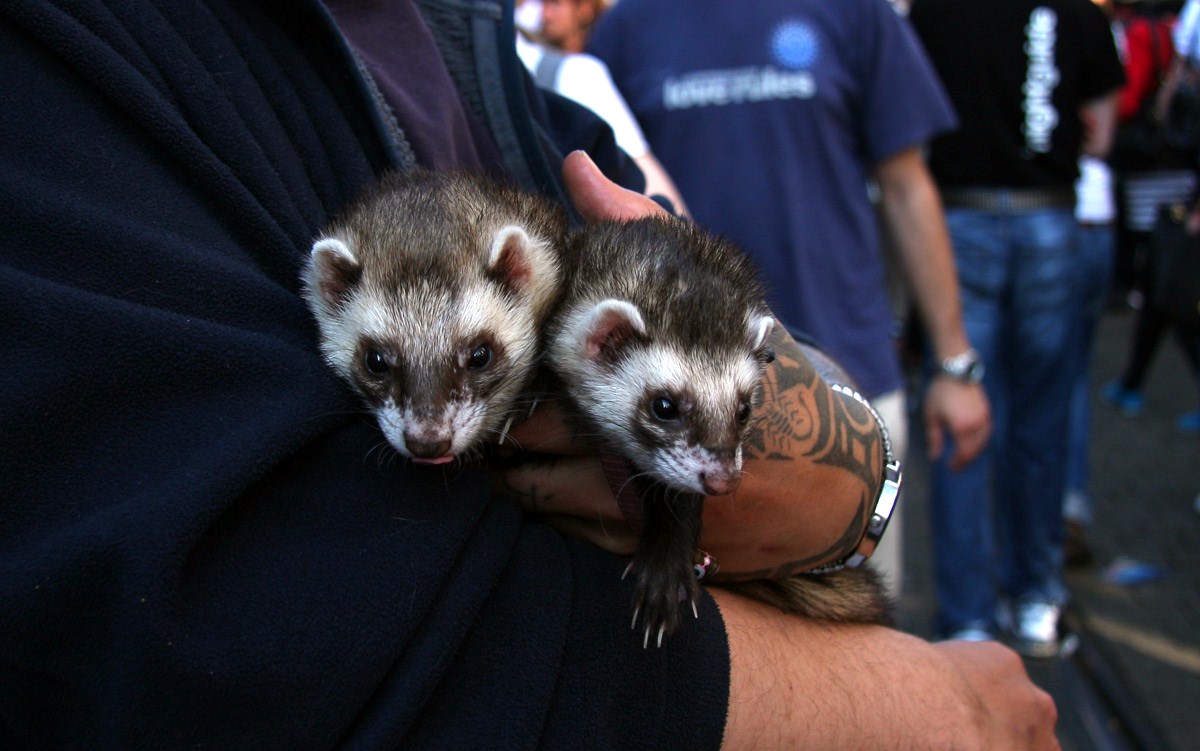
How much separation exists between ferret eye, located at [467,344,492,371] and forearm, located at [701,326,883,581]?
0.51m

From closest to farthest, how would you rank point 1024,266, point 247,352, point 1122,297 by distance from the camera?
1. point 247,352
2. point 1024,266
3. point 1122,297

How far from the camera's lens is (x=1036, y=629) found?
492cm

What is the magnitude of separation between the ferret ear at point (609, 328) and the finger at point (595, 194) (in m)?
0.21

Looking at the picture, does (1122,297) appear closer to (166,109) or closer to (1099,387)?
(1099,387)

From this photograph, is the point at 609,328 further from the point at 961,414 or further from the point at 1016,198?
the point at 1016,198

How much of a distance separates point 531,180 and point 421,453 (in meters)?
0.81

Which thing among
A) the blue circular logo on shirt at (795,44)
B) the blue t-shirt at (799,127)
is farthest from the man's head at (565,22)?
the blue circular logo on shirt at (795,44)

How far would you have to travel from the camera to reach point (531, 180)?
1969 millimetres

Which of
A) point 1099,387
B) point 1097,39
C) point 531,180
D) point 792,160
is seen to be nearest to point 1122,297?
point 1099,387

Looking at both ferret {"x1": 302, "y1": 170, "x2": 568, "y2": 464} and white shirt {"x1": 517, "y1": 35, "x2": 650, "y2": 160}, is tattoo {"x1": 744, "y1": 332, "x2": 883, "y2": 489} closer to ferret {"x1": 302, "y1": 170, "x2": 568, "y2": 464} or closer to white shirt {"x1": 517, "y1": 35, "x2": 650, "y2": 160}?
ferret {"x1": 302, "y1": 170, "x2": 568, "y2": 464}

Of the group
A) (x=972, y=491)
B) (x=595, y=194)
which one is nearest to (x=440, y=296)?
(x=595, y=194)

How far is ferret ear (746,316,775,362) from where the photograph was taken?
175 cm

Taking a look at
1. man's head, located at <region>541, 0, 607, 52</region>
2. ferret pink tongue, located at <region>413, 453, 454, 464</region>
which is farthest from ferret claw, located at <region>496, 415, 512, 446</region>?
man's head, located at <region>541, 0, 607, 52</region>

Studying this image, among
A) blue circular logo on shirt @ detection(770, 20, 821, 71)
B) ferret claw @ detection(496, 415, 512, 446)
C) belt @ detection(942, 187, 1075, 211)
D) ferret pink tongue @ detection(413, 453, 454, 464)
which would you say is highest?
ferret pink tongue @ detection(413, 453, 454, 464)
